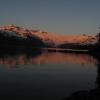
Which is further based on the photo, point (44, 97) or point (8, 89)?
point (8, 89)

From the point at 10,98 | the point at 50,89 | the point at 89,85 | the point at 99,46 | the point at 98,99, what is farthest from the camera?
the point at 99,46

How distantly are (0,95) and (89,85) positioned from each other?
719 inches

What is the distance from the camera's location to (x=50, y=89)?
1639 inches

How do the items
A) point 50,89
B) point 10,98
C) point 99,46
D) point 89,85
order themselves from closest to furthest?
1. point 10,98
2. point 50,89
3. point 89,85
4. point 99,46

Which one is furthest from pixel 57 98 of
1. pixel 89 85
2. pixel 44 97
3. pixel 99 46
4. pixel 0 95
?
pixel 99 46

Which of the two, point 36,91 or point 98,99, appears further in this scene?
point 36,91

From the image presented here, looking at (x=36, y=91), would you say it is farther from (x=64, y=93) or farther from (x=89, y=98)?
(x=89, y=98)

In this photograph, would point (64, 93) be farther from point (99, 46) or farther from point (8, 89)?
point (99, 46)

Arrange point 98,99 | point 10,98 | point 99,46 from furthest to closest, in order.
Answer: point 99,46, point 10,98, point 98,99

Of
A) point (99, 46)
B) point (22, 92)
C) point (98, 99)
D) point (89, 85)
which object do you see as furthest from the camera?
point (99, 46)

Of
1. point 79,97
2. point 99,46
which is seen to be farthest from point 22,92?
point 99,46

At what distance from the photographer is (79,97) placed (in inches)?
1228

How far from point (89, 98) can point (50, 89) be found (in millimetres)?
12347

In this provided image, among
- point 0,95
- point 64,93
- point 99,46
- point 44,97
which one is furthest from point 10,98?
point 99,46
